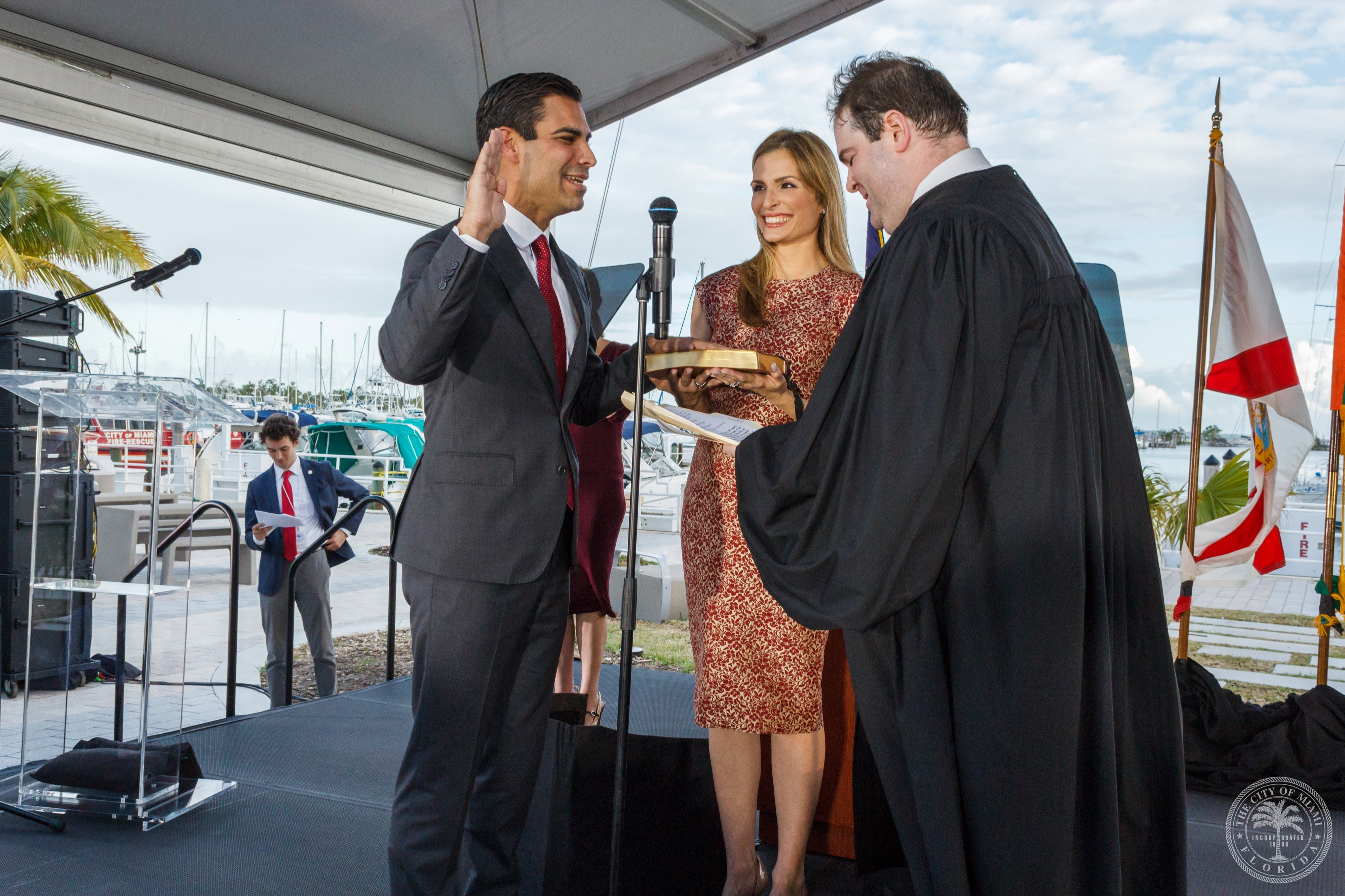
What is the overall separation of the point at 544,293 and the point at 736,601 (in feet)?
2.94

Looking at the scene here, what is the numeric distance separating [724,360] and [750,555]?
54 centimetres

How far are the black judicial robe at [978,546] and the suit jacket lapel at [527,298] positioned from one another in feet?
2.16

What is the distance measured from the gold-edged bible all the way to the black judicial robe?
0.40 metres

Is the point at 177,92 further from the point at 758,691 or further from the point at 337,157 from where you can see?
the point at 758,691

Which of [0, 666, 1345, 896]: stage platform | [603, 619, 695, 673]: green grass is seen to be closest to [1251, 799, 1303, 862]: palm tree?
[0, 666, 1345, 896]: stage platform

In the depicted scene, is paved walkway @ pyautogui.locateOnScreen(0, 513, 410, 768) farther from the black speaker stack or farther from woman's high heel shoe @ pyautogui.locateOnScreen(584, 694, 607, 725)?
woman's high heel shoe @ pyautogui.locateOnScreen(584, 694, 607, 725)

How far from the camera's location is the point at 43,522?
3.03 m

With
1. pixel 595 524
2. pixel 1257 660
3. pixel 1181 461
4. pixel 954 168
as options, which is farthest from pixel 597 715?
pixel 1257 660

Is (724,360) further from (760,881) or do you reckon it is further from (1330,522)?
(1330,522)

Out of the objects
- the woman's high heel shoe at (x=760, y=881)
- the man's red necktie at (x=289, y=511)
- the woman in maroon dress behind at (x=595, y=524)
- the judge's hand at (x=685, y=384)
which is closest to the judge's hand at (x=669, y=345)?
the judge's hand at (x=685, y=384)

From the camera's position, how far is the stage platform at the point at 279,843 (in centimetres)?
256

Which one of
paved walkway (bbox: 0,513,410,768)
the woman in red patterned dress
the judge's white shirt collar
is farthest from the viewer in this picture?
paved walkway (bbox: 0,513,410,768)

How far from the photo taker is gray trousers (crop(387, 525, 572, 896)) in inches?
73.9

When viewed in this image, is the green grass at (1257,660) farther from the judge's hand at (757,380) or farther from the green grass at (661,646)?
the judge's hand at (757,380)
